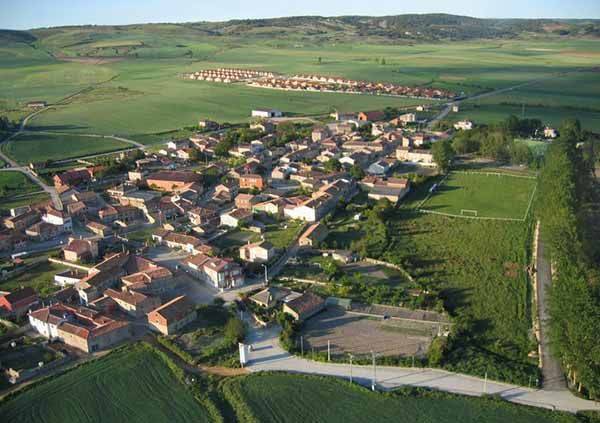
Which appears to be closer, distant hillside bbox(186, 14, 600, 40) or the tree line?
the tree line

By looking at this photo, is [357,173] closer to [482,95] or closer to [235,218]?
[235,218]

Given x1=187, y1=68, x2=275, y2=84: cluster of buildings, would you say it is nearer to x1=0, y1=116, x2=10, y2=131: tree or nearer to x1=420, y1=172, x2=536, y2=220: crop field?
x1=0, y1=116, x2=10, y2=131: tree

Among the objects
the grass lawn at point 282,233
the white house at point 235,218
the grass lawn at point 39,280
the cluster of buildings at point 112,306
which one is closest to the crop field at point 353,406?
the cluster of buildings at point 112,306

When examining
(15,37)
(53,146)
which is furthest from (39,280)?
(15,37)

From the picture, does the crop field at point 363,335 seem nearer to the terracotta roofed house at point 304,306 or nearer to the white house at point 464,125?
the terracotta roofed house at point 304,306

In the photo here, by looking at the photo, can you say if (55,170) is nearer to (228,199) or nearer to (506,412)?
(228,199)

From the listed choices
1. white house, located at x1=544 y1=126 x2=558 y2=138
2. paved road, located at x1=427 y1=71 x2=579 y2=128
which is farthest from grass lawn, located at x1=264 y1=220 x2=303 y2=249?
paved road, located at x1=427 y1=71 x2=579 y2=128
